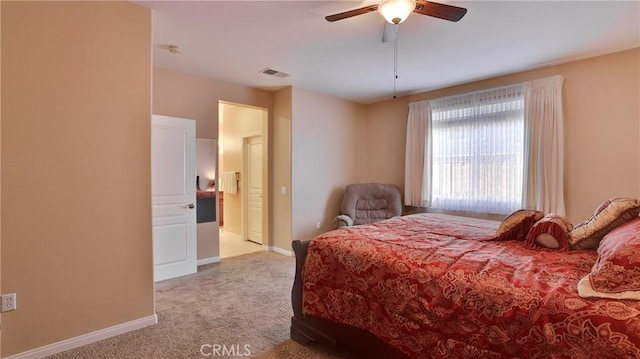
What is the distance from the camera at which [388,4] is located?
2.02 m

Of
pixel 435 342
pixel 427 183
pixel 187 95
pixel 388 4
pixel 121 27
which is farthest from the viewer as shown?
pixel 427 183

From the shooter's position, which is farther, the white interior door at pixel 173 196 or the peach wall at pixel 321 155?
the peach wall at pixel 321 155

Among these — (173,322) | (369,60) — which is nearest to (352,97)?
(369,60)

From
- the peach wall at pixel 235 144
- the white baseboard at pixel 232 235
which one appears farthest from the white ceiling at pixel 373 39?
the white baseboard at pixel 232 235

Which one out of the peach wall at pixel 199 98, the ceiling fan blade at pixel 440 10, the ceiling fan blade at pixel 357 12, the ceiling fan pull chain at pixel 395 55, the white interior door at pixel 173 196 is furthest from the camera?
the peach wall at pixel 199 98

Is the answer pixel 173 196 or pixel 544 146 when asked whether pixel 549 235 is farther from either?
pixel 173 196

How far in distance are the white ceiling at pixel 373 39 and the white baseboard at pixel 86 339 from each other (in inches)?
102

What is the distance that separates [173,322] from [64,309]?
783 mm

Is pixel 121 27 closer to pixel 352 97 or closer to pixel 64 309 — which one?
pixel 64 309

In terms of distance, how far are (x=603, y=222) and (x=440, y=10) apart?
1.68 m

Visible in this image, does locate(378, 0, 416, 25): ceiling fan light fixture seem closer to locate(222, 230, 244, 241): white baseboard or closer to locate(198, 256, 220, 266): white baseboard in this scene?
locate(198, 256, 220, 266): white baseboard

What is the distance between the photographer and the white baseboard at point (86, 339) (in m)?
2.08

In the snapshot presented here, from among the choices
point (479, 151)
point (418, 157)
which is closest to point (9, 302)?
point (418, 157)

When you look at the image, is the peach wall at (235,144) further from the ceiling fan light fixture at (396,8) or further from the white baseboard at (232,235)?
the ceiling fan light fixture at (396,8)
